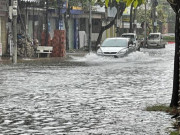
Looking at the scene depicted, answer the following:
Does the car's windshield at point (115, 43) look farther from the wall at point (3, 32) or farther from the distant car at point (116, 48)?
the wall at point (3, 32)

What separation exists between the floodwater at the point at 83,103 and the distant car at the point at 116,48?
12.0 metres

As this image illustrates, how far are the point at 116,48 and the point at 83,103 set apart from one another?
23446mm

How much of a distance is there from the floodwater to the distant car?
39.4 ft

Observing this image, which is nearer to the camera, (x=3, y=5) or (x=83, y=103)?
(x=83, y=103)

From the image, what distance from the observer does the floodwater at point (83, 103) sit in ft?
37.4

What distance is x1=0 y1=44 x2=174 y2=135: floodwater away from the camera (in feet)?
37.4

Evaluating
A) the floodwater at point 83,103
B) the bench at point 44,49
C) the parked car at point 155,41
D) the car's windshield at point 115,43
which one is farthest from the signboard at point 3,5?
the parked car at point 155,41

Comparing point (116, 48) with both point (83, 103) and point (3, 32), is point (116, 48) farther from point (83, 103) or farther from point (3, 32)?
point (83, 103)

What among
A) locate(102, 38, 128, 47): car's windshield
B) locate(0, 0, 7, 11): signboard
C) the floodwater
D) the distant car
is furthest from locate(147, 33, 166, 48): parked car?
the floodwater

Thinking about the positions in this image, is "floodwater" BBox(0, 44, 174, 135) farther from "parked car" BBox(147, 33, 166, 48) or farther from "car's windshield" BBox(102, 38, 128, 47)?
"parked car" BBox(147, 33, 166, 48)

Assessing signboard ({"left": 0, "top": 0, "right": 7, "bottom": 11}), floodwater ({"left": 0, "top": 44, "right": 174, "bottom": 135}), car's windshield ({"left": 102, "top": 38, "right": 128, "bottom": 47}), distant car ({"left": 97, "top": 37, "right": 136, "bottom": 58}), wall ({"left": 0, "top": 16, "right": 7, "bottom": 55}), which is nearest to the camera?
floodwater ({"left": 0, "top": 44, "right": 174, "bottom": 135})

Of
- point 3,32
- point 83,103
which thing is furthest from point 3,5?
point 83,103

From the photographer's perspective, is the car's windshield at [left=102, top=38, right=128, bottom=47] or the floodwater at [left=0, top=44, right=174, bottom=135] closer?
the floodwater at [left=0, top=44, right=174, bottom=135]

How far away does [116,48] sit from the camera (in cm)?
3891
